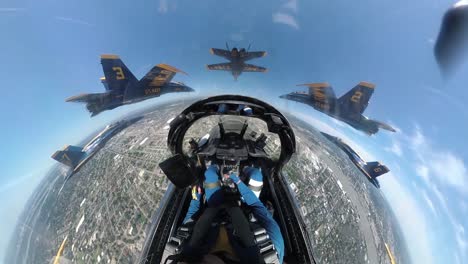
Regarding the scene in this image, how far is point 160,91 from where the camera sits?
14914 millimetres

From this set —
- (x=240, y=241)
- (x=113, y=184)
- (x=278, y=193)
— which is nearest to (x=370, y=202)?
(x=278, y=193)

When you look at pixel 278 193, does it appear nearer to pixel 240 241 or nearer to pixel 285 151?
pixel 285 151

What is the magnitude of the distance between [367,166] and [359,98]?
6.43m

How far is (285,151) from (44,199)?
14.1 m

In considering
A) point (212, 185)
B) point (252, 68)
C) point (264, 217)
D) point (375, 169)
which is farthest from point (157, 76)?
point (375, 169)

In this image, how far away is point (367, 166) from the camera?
11148 millimetres

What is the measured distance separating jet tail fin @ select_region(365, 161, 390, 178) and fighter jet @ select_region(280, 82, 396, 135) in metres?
4.33

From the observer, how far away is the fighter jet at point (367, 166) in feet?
35.6

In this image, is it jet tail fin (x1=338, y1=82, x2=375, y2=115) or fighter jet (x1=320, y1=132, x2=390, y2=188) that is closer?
fighter jet (x1=320, y1=132, x2=390, y2=188)

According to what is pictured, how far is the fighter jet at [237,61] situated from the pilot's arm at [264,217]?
15155 mm

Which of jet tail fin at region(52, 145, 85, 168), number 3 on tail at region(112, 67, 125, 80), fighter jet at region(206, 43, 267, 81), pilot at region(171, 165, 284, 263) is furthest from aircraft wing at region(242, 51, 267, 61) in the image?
pilot at region(171, 165, 284, 263)

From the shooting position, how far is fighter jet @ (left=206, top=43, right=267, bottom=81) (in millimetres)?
16484

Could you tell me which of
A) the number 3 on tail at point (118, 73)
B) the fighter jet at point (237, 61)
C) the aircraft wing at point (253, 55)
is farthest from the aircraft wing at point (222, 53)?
the number 3 on tail at point (118, 73)

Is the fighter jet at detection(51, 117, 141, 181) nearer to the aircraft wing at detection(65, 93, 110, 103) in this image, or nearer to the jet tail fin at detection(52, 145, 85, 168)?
the jet tail fin at detection(52, 145, 85, 168)
